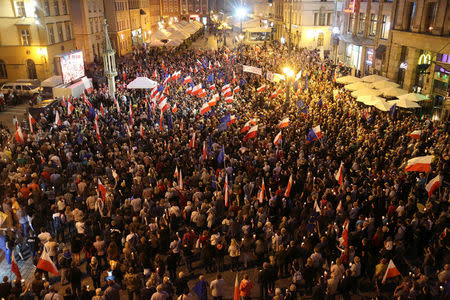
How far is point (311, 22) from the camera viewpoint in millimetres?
58781

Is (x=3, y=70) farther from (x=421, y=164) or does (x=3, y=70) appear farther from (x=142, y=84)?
(x=421, y=164)

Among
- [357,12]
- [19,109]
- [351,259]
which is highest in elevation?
[357,12]

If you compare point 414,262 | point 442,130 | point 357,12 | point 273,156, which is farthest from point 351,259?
point 357,12

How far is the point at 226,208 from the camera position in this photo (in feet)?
48.7

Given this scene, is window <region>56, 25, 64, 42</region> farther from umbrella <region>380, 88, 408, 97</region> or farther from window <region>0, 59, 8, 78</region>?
umbrella <region>380, 88, 408, 97</region>

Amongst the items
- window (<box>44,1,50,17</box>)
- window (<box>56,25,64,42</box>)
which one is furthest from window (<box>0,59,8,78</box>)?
window (<box>44,1,50,17</box>)

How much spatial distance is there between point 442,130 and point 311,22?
42671 mm

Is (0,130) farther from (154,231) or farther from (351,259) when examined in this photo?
(351,259)

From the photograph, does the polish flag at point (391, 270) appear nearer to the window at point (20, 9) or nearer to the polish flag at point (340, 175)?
the polish flag at point (340, 175)

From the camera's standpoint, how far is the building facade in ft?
160

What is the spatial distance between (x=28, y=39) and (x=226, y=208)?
107ft

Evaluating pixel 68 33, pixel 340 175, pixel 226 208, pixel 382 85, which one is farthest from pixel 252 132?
pixel 68 33

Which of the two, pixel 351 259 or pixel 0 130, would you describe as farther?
pixel 0 130

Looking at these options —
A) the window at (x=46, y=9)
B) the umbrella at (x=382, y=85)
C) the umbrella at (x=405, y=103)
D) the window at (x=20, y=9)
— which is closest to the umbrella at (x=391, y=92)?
the umbrella at (x=382, y=85)
